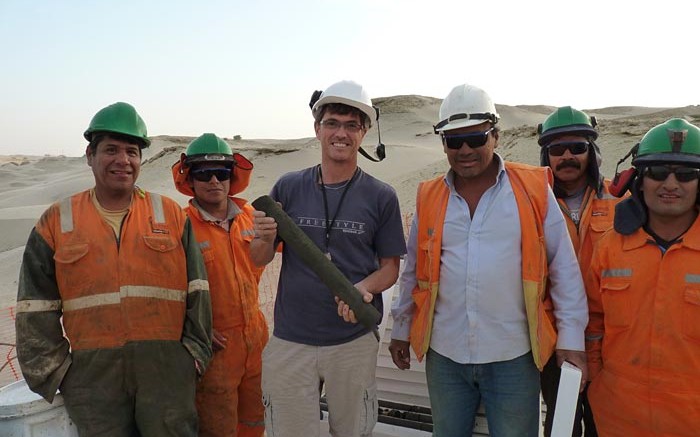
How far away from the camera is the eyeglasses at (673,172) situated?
2.26 m

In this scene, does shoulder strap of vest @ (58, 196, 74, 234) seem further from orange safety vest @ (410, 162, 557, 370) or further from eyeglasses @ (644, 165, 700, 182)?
eyeglasses @ (644, 165, 700, 182)

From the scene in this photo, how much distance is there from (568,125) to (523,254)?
3.79ft

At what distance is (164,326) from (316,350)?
0.73m

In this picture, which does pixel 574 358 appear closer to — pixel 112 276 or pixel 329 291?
pixel 329 291

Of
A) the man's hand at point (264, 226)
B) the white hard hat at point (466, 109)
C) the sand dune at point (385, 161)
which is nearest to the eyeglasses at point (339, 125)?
the white hard hat at point (466, 109)

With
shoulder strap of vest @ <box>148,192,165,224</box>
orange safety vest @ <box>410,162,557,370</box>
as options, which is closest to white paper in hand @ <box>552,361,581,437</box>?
orange safety vest @ <box>410,162,557,370</box>

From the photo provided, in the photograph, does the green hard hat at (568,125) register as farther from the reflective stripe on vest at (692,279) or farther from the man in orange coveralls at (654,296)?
the reflective stripe on vest at (692,279)

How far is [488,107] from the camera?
2.52 metres

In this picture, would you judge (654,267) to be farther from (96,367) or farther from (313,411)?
→ (96,367)

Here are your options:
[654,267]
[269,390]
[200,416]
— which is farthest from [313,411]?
[654,267]

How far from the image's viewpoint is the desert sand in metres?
13.2

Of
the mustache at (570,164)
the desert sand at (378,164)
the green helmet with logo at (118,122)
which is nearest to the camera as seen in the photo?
the green helmet with logo at (118,122)

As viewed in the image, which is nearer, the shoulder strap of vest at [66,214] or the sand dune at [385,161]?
the shoulder strap of vest at [66,214]

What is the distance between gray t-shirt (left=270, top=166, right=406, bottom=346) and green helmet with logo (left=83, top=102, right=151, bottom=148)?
2.58 ft
